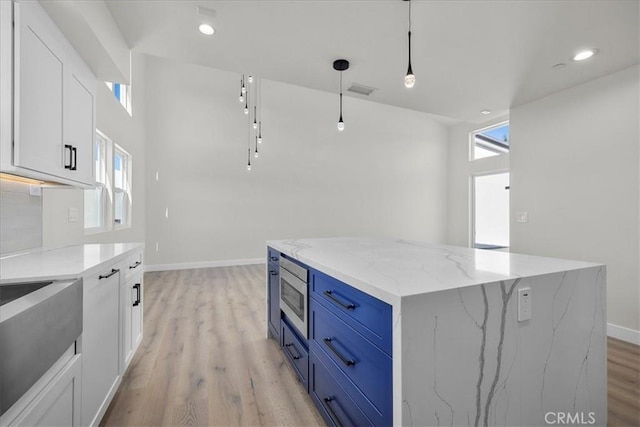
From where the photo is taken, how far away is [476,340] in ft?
3.50

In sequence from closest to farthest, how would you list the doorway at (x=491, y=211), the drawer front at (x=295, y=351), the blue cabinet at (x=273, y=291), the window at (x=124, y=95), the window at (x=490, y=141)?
the drawer front at (x=295, y=351) < the blue cabinet at (x=273, y=291) < the window at (x=124, y=95) < the window at (x=490, y=141) < the doorway at (x=491, y=211)

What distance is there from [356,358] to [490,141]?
7.04 meters

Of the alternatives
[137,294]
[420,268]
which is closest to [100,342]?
[137,294]

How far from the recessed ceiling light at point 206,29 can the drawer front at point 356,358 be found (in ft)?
7.09

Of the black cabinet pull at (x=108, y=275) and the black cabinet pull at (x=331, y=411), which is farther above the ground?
the black cabinet pull at (x=108, y=275)

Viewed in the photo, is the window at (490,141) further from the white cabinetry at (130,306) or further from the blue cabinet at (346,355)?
the white cabinetry at (130,306)

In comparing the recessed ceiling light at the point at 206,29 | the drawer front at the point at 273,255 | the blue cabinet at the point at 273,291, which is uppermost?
the recessed ceiling light at the point at 206,29

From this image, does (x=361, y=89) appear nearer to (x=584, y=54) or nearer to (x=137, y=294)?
(x=584, y=54)

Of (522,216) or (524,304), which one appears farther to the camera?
(522,216)

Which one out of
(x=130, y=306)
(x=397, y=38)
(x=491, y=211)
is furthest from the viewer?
(x=491, y=211)

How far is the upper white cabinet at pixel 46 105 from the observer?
132 centimetres

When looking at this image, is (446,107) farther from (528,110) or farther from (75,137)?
(75,137)

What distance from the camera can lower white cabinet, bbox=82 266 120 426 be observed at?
130 centimetres

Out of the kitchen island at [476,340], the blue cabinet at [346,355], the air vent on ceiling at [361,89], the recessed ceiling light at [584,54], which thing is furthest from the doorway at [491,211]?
the blue cabinet at [346,355]
